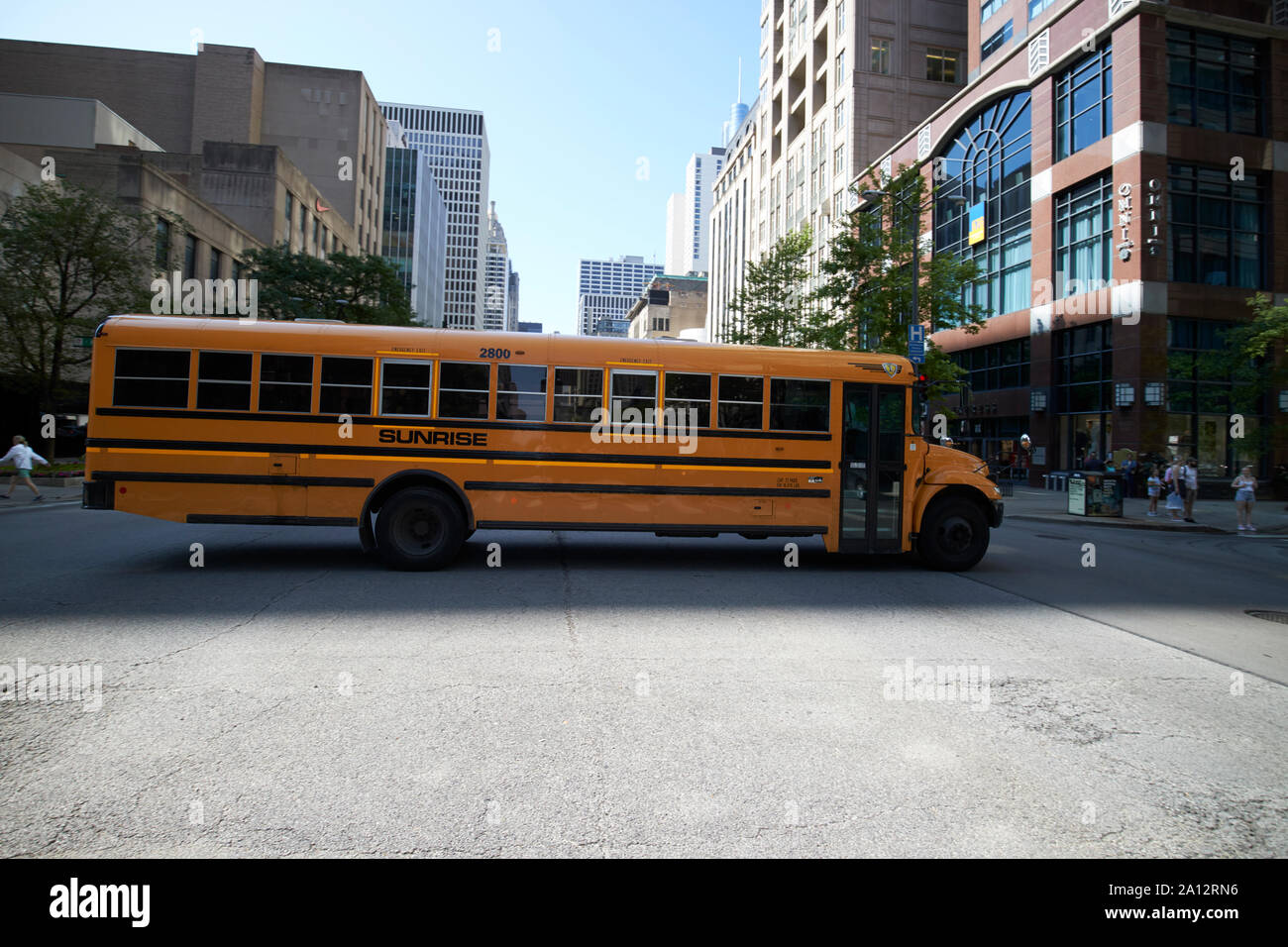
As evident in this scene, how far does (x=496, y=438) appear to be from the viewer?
31.9 feet

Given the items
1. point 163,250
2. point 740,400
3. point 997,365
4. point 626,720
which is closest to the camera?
point 626,720

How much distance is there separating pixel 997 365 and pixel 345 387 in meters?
35.4

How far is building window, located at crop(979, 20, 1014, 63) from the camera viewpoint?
1556 inches

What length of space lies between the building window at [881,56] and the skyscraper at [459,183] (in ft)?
371

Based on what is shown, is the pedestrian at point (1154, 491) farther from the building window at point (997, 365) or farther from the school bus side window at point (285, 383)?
the school bus side window at point (285, 383)

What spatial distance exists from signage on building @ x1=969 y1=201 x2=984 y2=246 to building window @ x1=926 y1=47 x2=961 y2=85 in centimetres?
2041

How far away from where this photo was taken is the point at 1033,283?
33656 mm

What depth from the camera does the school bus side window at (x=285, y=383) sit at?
952 centimetres

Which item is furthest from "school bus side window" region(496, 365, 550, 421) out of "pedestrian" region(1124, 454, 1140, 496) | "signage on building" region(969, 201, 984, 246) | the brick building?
"signage on building" region(969, 201, 984, 246)

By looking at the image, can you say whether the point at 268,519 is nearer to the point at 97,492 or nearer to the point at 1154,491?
the point at 97,492

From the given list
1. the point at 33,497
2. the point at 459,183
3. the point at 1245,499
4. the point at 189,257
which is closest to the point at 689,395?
the point at 1245,499

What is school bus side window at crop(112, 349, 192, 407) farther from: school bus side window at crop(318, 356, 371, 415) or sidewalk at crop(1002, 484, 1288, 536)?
sidewalk at crop(1002, 484, 1288, 536)
